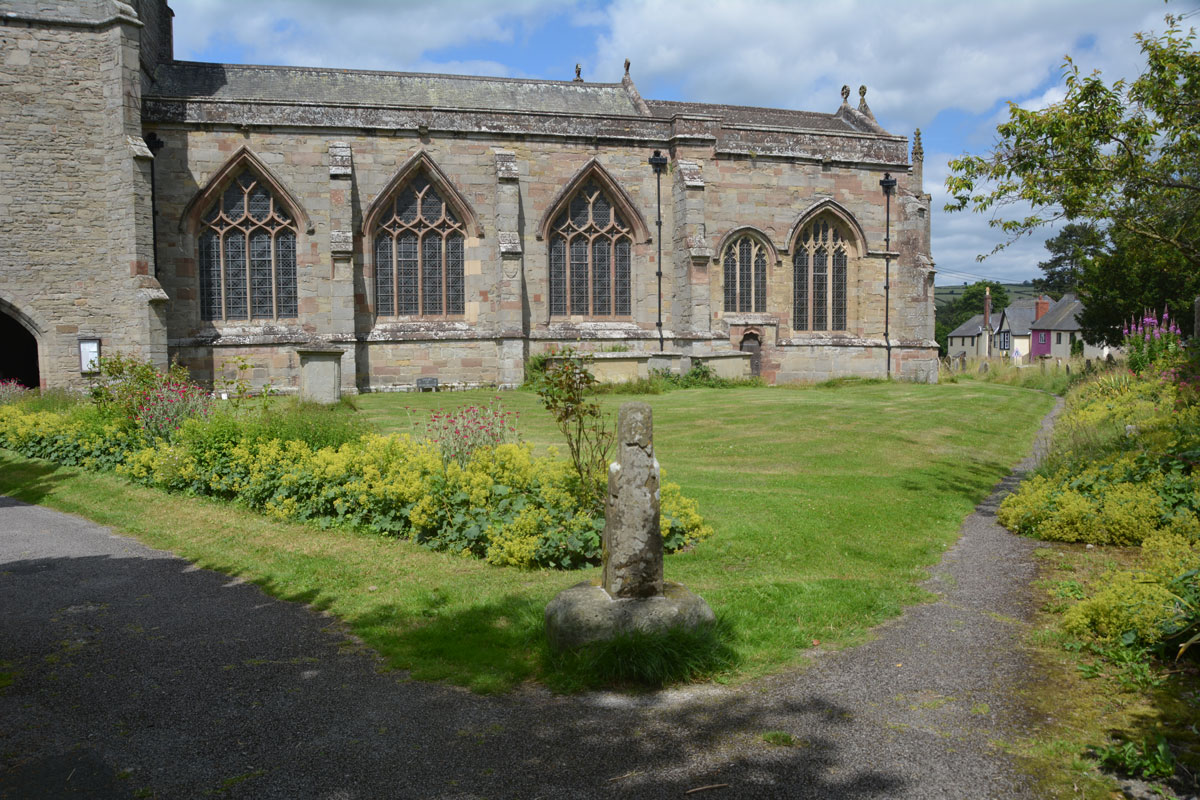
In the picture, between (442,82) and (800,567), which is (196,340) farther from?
(800,567)

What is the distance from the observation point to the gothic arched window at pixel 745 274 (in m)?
27.3

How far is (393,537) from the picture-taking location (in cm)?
881

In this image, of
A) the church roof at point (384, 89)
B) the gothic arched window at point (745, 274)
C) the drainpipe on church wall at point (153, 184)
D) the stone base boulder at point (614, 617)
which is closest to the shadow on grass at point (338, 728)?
the stone base boulder at point (614, 617)

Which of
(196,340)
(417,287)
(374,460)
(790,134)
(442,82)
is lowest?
(374,460)

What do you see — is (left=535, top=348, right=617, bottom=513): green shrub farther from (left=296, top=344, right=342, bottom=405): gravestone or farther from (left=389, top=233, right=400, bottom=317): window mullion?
(left=389, top=233, right=400, bottom=317): window mullion

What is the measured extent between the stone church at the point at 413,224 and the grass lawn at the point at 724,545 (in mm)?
8852

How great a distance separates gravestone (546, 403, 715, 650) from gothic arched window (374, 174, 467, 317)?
20395mm

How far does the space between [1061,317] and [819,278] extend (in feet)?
161

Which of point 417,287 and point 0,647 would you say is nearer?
point 0,647

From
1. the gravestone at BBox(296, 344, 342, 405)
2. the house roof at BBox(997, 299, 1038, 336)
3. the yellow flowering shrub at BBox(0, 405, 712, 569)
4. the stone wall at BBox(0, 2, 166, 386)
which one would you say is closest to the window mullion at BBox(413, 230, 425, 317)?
the gravestone at BBox(296, 344, 342, 405)

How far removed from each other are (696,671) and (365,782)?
222 cm

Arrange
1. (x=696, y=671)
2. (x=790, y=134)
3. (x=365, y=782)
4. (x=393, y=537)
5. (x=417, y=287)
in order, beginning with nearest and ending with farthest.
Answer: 1. (x=365, y=782)
2. (x=696, y=671)
3. (x=393, y=537)
4. (x=417, y=287)
5. (x=790, y=134)

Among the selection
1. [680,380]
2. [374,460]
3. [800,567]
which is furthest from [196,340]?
[800,567]

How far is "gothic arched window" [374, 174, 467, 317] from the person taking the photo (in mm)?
24594
